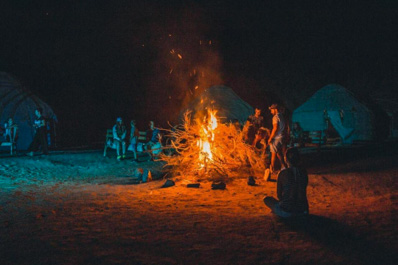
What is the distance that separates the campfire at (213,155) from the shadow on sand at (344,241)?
3438 millimetres

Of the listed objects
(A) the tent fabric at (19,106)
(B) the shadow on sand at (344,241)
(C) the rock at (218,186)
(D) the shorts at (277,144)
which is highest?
(A) the tent fabric at (19,106)

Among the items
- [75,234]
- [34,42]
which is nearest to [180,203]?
[75,234]

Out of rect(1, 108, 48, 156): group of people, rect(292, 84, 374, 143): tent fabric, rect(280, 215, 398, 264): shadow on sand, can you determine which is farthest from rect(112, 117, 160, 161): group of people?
rect(292, 84, 374, 143): tent fabric

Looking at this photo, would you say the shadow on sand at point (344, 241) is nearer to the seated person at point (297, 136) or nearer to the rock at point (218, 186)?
the rock at point (218, 186)

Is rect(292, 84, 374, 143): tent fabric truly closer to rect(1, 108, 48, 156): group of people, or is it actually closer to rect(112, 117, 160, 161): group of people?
rect(112, 117, 160, 161): group of people

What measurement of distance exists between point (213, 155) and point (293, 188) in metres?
3.67

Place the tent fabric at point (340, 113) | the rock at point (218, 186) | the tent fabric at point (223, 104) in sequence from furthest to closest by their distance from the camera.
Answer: the tent fabric at point (223, 104), the tent fabric at point (340, 113), the rock at point (218, 186)

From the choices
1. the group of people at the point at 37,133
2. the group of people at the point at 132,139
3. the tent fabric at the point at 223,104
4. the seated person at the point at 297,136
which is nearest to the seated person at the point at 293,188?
the group of people at the point at 132,139

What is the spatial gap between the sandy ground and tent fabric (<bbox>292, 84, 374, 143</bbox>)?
15.3 m

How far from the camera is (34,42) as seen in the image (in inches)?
967

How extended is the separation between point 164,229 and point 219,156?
3.98 metres

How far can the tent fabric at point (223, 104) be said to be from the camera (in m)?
22.2

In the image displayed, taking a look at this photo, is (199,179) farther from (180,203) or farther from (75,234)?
(75,234)

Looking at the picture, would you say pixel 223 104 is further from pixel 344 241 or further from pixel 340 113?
pixel 344 241
